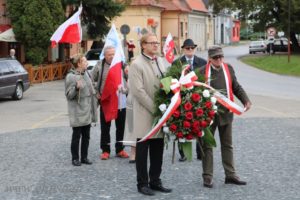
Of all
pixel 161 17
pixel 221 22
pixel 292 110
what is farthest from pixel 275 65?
pixel 221 22

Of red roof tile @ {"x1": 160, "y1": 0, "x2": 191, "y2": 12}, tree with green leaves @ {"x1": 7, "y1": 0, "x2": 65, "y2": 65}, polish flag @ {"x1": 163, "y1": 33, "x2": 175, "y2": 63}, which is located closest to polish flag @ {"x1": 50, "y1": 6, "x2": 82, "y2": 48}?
polish flag @ {"x1": 163, "y1": 33, "x2": 175, "y2": 63}

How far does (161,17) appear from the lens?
84625mm

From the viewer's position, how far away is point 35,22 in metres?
32.7

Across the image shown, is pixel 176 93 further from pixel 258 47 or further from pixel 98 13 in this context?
pixel 258 47

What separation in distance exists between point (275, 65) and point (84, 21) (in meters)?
14.9

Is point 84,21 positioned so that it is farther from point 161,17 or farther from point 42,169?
point 161,17

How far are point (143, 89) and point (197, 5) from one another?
9548 centimetres

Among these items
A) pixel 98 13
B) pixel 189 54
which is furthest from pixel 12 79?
pixel 189 54

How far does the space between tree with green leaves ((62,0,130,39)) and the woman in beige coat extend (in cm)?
2839

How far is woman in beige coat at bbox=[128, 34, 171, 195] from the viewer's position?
7.21 metres

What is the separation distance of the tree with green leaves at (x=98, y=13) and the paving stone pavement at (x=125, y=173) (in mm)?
23872

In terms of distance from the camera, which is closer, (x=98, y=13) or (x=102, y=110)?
(x=102, y=110)

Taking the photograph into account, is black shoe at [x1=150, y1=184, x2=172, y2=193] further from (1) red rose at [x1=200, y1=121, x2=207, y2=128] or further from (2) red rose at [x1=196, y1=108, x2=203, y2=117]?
(2) red rose at [x1=196, y1=108, x2=203, y2=117]

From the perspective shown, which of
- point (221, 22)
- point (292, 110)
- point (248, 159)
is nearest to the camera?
point (248, 159)
